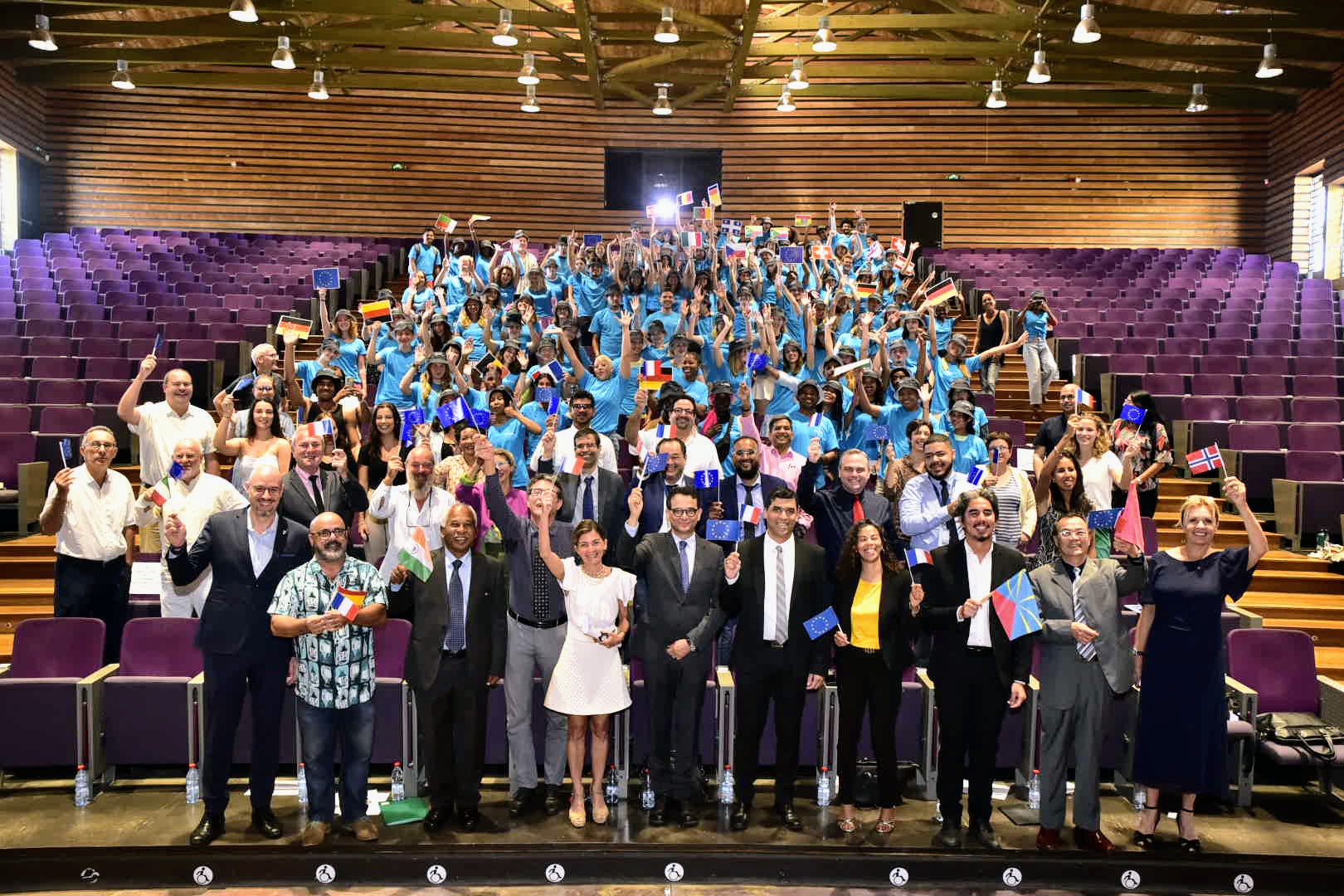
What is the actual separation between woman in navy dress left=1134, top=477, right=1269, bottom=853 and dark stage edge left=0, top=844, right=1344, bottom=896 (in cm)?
27

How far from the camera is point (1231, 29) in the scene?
1352cm

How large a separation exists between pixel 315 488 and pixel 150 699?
4.03 ft

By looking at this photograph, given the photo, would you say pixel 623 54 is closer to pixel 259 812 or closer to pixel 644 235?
pixel 644 235

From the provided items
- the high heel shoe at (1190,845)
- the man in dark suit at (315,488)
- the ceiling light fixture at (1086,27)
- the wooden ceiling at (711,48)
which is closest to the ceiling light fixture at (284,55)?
the wooden ceiling at (711,48)

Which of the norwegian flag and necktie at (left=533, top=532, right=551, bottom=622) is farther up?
the norwegian flag

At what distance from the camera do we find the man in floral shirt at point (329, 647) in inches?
169

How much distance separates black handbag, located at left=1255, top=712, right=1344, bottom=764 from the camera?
492 cm

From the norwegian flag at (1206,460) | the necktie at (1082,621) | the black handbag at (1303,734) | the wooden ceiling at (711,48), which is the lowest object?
the black handbag at (1303,734)

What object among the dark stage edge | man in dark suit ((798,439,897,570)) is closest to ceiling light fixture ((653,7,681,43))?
man in dark suit ((798,439,897,570))

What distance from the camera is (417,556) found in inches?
176

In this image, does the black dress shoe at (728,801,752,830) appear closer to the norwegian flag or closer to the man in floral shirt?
the man in floral shirt

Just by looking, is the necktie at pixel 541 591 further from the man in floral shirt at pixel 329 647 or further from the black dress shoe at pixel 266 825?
the black dress shoe at pixel 266 825

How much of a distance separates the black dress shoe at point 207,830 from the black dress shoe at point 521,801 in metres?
1.23

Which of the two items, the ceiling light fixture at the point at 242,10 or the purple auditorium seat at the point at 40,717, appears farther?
the ceiling light fixture at the point at 242,10
